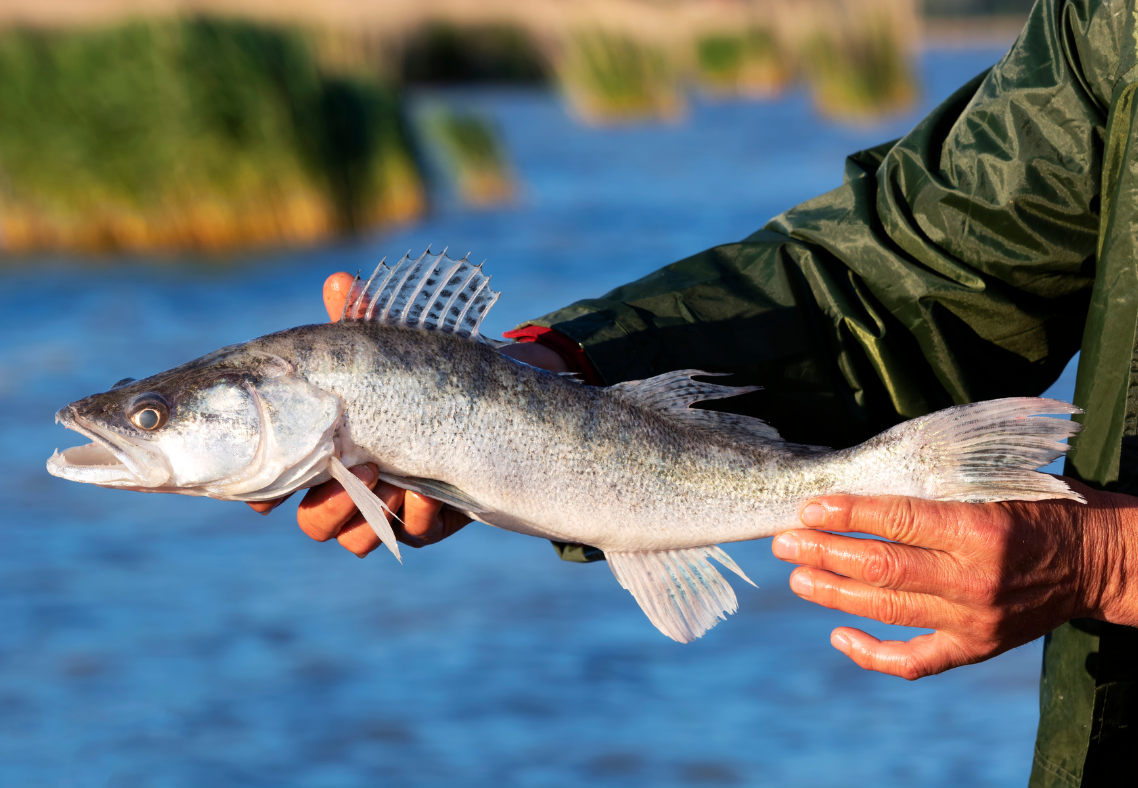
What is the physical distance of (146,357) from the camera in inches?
419

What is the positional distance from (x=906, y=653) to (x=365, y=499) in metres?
1.13

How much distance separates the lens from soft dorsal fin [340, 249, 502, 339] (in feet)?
7.63

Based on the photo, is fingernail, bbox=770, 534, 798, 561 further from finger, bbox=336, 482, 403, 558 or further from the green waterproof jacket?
finger, bbox=336, 482, 403, 558

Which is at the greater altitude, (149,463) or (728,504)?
(149,463)

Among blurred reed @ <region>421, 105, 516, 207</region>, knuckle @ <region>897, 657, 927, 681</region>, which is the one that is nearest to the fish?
knuckle @ <region>897, 657, 927, 681</region>

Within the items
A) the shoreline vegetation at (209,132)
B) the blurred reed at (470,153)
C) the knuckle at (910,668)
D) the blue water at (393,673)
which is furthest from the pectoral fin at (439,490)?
the blurred reed at (470,153)

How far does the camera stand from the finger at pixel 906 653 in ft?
7.57

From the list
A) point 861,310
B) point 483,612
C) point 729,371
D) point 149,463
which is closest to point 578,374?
point 729,371

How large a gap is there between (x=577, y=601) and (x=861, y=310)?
469 centimetres

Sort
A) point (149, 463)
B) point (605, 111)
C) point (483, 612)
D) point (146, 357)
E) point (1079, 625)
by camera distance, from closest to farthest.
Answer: point (149, 463) → point (1079, 625) → point (483, 612) → point (146, 357) → point (605, 111)

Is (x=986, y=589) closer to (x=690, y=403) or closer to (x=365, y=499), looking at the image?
(x=690, y=403)

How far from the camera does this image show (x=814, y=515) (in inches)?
85.4

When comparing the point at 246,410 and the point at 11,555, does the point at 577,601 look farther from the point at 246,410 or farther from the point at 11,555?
the point at 246,410

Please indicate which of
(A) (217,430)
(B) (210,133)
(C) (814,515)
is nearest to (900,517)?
(C) (814,515)
